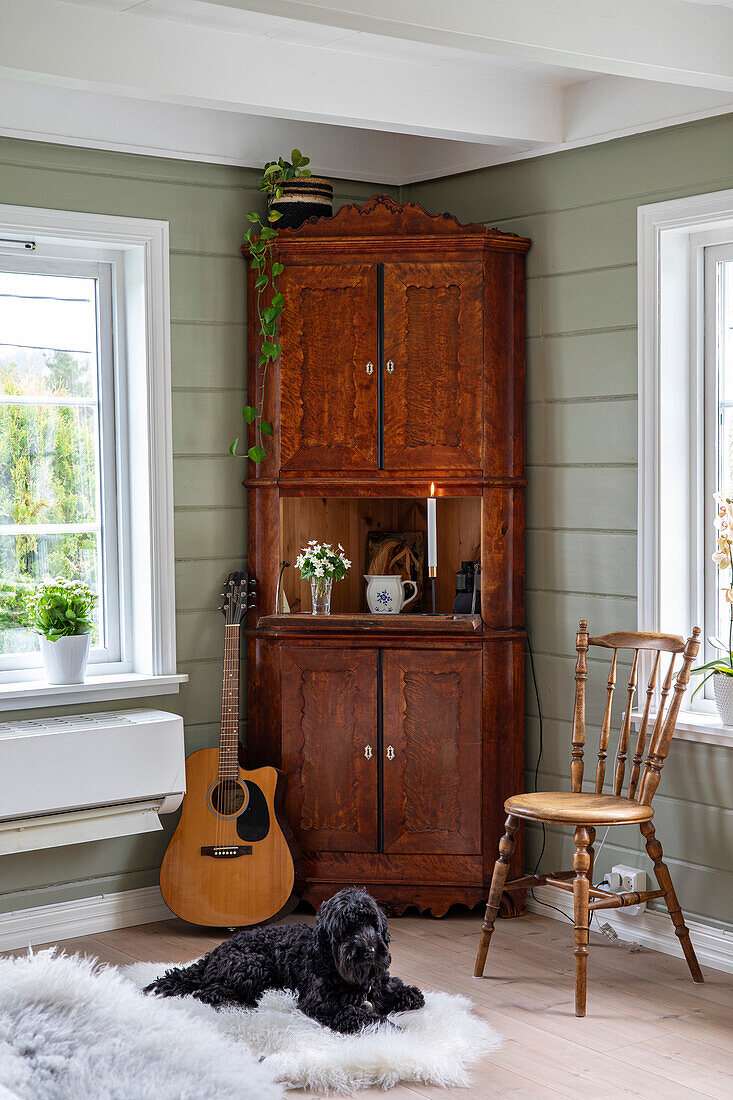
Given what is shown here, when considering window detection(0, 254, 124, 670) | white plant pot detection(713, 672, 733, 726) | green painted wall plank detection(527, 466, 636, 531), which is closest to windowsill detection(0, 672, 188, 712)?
window detection(0, 254, 124, 670)

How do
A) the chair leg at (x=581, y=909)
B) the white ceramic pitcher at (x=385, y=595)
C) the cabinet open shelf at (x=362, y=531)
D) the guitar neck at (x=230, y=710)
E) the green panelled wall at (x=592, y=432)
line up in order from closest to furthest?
the chair leg at (x=581, y=909), the green panelled wall at (x=592, y=432), the guitar neck at (x=230, y=710), the white ceramic pitcher at (x=385, y=595), the cabinet open shelf at (x=362, y=531)

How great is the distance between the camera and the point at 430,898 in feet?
13.0

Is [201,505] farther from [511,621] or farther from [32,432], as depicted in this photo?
[511,621]

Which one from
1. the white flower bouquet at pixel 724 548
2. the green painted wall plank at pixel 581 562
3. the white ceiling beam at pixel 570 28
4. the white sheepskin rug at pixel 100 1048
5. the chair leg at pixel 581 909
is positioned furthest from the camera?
the green painted wall plank at pixel 581 562

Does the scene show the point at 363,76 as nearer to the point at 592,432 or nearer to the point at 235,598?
the point at 592,432

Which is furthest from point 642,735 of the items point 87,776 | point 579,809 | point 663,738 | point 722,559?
point 87,776

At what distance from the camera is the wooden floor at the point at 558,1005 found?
2.78 meters

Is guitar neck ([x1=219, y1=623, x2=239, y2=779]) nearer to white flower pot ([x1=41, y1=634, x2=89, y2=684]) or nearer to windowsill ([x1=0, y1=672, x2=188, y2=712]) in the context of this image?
windowsill ([x1=0, y1=672, x2=188, y2=712])

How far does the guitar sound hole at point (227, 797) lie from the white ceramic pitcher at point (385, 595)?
2.48ft

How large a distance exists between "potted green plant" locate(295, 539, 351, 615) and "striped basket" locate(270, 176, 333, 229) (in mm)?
1103

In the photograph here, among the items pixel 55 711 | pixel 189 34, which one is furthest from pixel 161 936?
pixel 189 34

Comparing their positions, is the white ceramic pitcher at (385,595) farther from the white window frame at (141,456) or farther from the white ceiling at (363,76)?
the white ceiling at (363,76)

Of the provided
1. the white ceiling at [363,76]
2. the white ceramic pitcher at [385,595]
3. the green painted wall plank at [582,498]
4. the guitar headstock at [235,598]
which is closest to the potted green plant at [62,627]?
the guitar headstock at [235,598]

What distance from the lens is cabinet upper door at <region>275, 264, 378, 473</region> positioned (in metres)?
3.96
